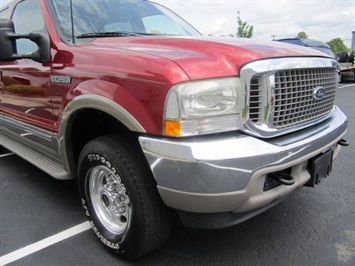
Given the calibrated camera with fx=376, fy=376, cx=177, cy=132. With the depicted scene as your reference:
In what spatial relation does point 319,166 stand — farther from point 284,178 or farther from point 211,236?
point 211,236

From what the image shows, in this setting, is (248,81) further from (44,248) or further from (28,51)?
(28,51)

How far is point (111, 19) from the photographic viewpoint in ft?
10.9

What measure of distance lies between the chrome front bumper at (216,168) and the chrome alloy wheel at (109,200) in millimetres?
465

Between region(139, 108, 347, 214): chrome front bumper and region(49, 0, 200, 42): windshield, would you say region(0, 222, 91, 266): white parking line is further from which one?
region(49, 0, 200, 42): windshield

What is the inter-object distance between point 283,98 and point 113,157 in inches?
44.6

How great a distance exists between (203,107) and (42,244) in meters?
1.71

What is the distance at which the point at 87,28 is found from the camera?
311 cm

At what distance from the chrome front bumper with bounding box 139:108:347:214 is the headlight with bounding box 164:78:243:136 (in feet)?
0.20

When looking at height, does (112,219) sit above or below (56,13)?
below

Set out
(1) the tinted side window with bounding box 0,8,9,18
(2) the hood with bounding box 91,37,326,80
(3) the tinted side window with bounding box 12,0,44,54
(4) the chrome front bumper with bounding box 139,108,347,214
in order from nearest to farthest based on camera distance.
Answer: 1. (4) the chrome front bumper with bounding box 139,108,347,214
2. (2) the hood with bounding box 91,37,326,80
3. (3) the tinted side window with bounding box 12,0,44,54
4. (1) the tinted side window with bounding box 0,8,9,18

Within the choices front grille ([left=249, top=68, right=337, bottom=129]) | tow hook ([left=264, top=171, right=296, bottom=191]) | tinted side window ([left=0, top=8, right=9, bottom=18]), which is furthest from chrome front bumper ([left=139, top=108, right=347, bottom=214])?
tinted side window ([left=0, top=8, right=9, bottom=18])

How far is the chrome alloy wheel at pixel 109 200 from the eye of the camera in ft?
8.37

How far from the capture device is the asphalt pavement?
264cm

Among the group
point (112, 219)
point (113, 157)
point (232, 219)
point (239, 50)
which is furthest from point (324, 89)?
point (112, 219)
